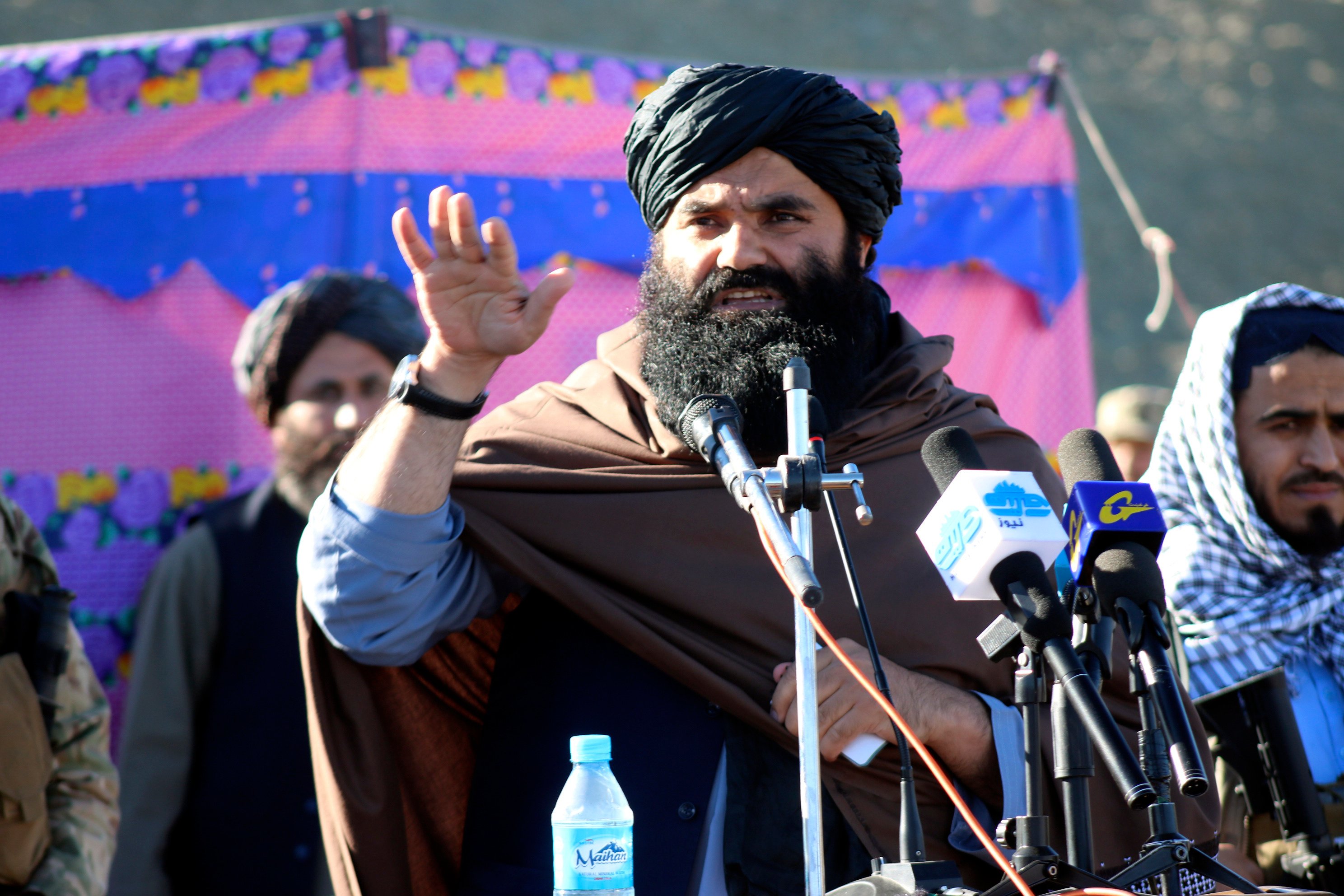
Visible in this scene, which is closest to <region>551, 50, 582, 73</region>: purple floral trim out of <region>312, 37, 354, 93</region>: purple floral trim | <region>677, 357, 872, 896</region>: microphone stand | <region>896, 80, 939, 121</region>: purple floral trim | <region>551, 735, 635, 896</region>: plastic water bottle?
<region>312, 37, 354, 93</region>: purple floral trim

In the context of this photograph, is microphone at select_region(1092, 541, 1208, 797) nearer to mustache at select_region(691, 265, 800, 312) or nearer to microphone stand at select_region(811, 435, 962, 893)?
microphone stand at select_region(811, 435, 962, 893)

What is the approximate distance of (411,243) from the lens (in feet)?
6.79

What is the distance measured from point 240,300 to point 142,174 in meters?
0.52

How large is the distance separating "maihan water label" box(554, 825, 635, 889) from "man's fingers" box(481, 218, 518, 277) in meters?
0.83

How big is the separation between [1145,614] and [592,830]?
823 millimetres

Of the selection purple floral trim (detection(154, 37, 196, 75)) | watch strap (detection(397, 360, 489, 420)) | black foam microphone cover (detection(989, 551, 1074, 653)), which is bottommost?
black foam microphone cover (detection(989, 551, 1074, 653))

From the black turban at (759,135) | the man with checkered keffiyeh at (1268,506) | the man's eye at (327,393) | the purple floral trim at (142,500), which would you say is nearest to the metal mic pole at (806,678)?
the black turban at (759,135)

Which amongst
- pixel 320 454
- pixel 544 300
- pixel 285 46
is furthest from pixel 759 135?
pixel 285 46

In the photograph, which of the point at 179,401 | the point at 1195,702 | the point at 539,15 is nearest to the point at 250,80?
the point at 179,401

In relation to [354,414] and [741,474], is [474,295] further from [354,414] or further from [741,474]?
[354,414]

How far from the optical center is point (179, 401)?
4.34m

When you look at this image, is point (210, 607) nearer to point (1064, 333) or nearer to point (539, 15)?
point (1064, 333)

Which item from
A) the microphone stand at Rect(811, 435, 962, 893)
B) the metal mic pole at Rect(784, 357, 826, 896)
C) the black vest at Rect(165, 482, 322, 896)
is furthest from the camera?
the black vest at Rect(165, 482, 322, 896)

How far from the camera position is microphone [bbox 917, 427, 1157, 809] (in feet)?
4.64
